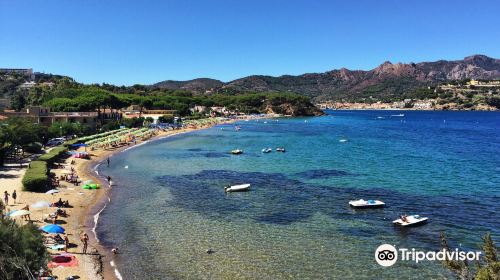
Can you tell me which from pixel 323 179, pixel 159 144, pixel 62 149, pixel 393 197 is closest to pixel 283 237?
pixel 393 197

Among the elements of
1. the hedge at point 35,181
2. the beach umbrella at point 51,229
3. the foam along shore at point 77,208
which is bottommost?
the foam along shore at point 77,208

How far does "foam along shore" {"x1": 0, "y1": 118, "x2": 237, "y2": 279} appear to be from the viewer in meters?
21.9

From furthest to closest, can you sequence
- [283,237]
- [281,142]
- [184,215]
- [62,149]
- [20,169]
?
[281,142]
[62,149]
[20,169]
[184,215]
[283,237]

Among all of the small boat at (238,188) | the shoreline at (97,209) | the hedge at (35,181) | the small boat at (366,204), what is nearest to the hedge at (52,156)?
the shoreline at (97,209)

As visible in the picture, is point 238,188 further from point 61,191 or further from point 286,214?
point 61,191

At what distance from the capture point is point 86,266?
2208 cm

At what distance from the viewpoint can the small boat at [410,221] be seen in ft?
94.4

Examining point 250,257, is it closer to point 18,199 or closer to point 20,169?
point 18,199

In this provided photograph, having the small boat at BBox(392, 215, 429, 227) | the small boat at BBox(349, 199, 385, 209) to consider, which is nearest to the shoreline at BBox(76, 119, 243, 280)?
the small boat at BBox(392, 215, 429, 227)

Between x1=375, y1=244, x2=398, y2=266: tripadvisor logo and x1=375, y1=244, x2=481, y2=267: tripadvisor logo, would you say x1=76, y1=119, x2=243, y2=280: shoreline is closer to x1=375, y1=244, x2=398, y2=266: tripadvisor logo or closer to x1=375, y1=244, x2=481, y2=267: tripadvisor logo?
x1=375, y1=244, x2=398, y2=266: tripadvisor logo

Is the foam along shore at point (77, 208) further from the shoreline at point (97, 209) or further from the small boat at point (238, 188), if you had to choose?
the small boat at point (238, 188)

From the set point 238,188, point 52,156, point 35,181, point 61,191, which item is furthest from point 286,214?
point 52,156

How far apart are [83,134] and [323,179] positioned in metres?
51.6

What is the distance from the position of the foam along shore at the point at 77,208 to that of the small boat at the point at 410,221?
19.4m
